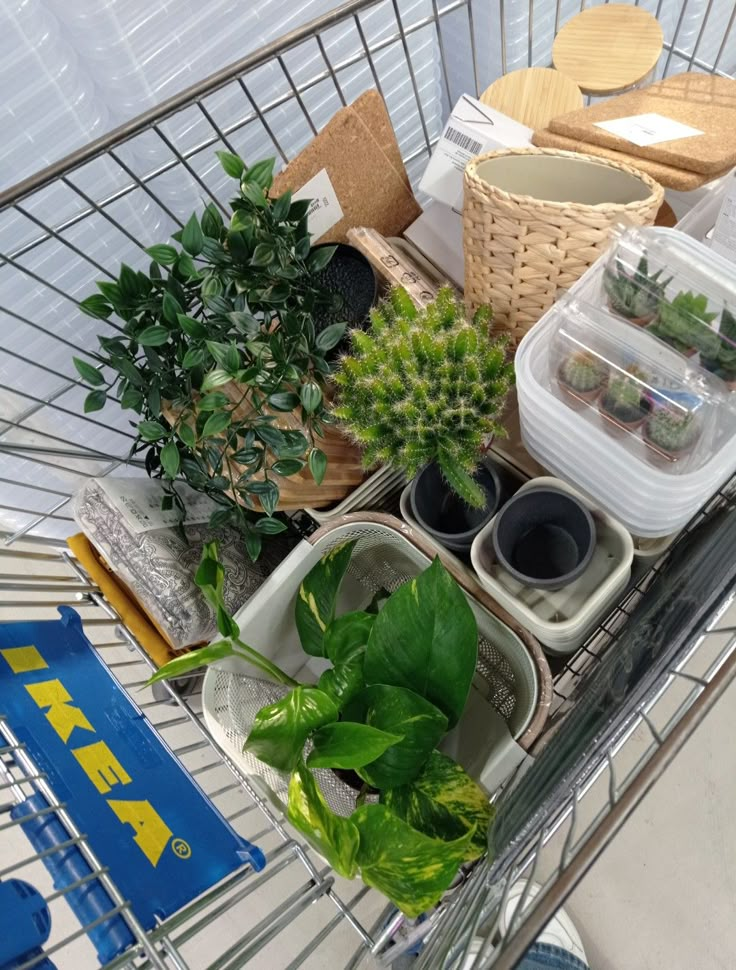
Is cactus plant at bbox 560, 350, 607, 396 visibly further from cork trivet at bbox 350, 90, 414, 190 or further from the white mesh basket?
cork trivet at bbox 350, 90, 414, 190

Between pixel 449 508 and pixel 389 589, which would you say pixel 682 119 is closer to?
pixel 449 508

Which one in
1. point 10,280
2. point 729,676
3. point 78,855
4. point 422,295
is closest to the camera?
point 729,676

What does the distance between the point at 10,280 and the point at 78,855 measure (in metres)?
0.74

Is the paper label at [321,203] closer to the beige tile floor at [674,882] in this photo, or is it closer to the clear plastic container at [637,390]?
the clear plastic container at [637,390]

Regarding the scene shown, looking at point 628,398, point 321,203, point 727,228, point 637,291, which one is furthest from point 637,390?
point 321,203

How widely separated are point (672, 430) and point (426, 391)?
23 centimetres

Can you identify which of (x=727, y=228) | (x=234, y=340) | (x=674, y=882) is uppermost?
(x=234, y=340)

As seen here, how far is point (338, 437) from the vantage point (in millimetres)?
861

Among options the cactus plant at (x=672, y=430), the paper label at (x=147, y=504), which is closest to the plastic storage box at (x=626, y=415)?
the cactus plant at (x=672, y=430)

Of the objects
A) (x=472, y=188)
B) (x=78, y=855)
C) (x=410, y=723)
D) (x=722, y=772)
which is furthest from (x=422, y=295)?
(x=722, y=772)

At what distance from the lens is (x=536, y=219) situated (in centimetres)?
69

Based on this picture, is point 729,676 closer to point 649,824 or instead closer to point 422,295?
point 422,295

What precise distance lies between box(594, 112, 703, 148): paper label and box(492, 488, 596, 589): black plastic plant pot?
1.44 ft

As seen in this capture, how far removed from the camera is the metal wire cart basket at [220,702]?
1.82 feet
